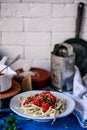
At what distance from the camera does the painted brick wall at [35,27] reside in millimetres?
1076

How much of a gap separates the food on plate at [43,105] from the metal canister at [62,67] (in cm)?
13

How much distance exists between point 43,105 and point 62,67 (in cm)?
19

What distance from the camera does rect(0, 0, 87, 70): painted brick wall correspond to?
108cm

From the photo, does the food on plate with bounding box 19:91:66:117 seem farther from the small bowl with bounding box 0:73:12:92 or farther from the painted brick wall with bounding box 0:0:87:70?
the painted brick wall with bounding box 0:0:87:70

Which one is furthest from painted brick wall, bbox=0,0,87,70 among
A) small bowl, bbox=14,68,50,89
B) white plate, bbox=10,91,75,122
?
white plate, bbox=10,91,75,122

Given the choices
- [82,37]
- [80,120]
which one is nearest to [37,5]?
[82,37]

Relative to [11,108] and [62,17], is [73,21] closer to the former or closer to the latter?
[62,17]

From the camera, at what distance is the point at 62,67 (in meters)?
0.98

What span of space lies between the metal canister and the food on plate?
0.13m

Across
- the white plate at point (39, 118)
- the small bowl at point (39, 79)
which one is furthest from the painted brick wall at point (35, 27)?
the white plate at point (39, 118)

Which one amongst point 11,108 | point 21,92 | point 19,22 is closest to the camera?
point 11,108

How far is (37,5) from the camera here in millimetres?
1077

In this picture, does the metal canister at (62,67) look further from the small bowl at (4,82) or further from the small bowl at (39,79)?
the small bowl at (4,82)

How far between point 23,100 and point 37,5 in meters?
0.38
